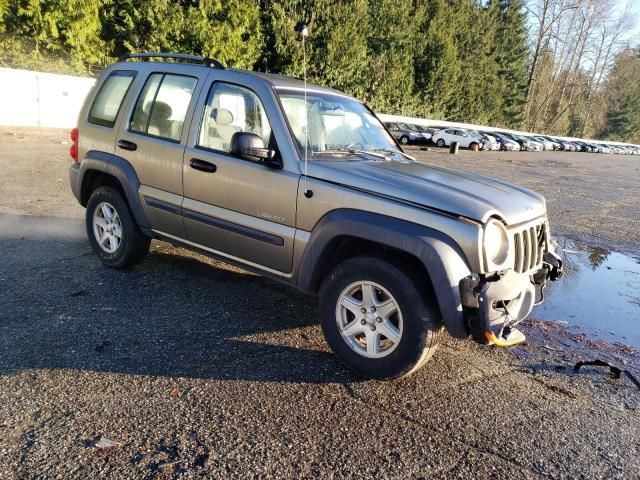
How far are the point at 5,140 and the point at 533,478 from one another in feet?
55.3

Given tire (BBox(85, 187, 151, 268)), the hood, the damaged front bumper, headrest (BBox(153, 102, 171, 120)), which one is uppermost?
headrest (BBox(153, 102, 171, 120))

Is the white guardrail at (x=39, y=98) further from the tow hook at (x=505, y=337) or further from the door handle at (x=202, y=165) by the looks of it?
the tow hook at (x=505, y=337)

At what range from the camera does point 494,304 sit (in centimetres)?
302

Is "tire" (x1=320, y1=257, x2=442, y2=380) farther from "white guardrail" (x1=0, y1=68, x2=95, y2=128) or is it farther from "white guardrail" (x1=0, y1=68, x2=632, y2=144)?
"white guardrail" (x1=0, y1=68, x2=95, y2=128)

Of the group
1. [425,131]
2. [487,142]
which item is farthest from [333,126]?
[487,142]

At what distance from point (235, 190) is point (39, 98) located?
1836 centimetres

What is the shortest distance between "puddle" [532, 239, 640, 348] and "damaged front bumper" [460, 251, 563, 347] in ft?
6.85

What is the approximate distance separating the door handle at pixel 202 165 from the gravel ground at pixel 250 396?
1187 millimetres

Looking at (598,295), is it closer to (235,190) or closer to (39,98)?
(235,190)

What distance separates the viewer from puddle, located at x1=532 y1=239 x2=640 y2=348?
4976 millimetres

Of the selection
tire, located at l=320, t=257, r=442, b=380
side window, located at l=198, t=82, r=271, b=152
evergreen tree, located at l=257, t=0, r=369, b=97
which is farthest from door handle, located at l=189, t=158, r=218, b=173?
evergreen tree, located at l=257, t=0, r=369, b=97

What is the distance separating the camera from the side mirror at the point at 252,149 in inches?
144

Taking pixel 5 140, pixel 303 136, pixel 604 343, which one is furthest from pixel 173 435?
pixel 5 140

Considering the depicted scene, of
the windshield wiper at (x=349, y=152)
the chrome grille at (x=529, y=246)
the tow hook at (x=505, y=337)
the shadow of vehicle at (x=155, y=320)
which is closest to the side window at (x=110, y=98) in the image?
the shadow of vehicle at (x=155, y=320)
